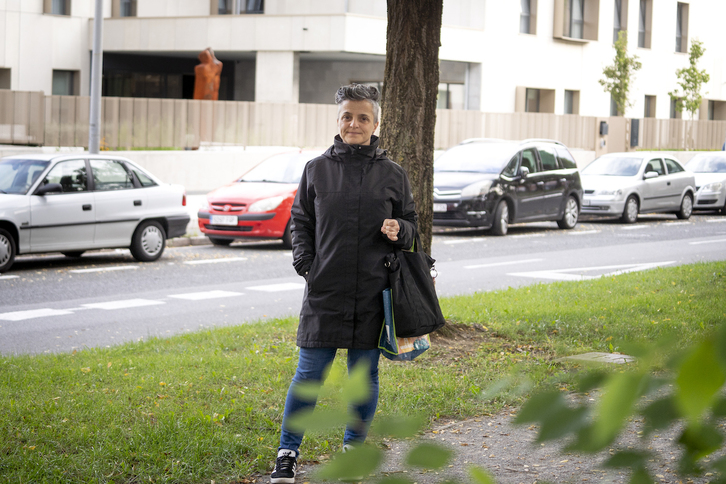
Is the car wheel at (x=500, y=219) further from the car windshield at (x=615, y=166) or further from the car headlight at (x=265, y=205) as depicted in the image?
the car windshield at (x=615, y=166)

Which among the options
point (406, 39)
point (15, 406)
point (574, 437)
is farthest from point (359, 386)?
point (406, 39)

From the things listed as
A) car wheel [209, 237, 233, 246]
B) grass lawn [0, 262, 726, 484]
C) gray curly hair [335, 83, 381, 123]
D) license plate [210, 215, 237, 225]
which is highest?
gray curly hair [335, 83, 381, 123]

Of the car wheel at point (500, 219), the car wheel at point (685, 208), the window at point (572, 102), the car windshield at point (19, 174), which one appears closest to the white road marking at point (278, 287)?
the car windshield at point (19, 174)

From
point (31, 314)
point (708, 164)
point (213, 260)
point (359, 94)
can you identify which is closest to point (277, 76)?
point (708, 164)

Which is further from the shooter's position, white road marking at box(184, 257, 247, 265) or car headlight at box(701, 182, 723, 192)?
car headlight at box(701, 182, 723, 192)

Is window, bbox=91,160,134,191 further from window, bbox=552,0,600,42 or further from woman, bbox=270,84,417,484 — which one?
window, bbox=552,0,600,42

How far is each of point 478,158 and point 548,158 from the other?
171 cm

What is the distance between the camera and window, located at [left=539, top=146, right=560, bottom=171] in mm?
20172

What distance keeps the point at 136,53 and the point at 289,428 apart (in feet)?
126

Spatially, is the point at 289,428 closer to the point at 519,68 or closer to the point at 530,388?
the point at 530,388

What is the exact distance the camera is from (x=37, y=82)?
3309 cm

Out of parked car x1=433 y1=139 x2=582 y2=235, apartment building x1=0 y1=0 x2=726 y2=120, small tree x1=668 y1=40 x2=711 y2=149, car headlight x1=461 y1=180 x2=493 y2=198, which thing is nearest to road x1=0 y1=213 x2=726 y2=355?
parked car x1=433 y1=139 x2=582 y2=235

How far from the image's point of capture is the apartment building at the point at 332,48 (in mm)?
33281

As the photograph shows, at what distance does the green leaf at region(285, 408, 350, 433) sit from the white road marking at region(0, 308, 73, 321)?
8.72 m
